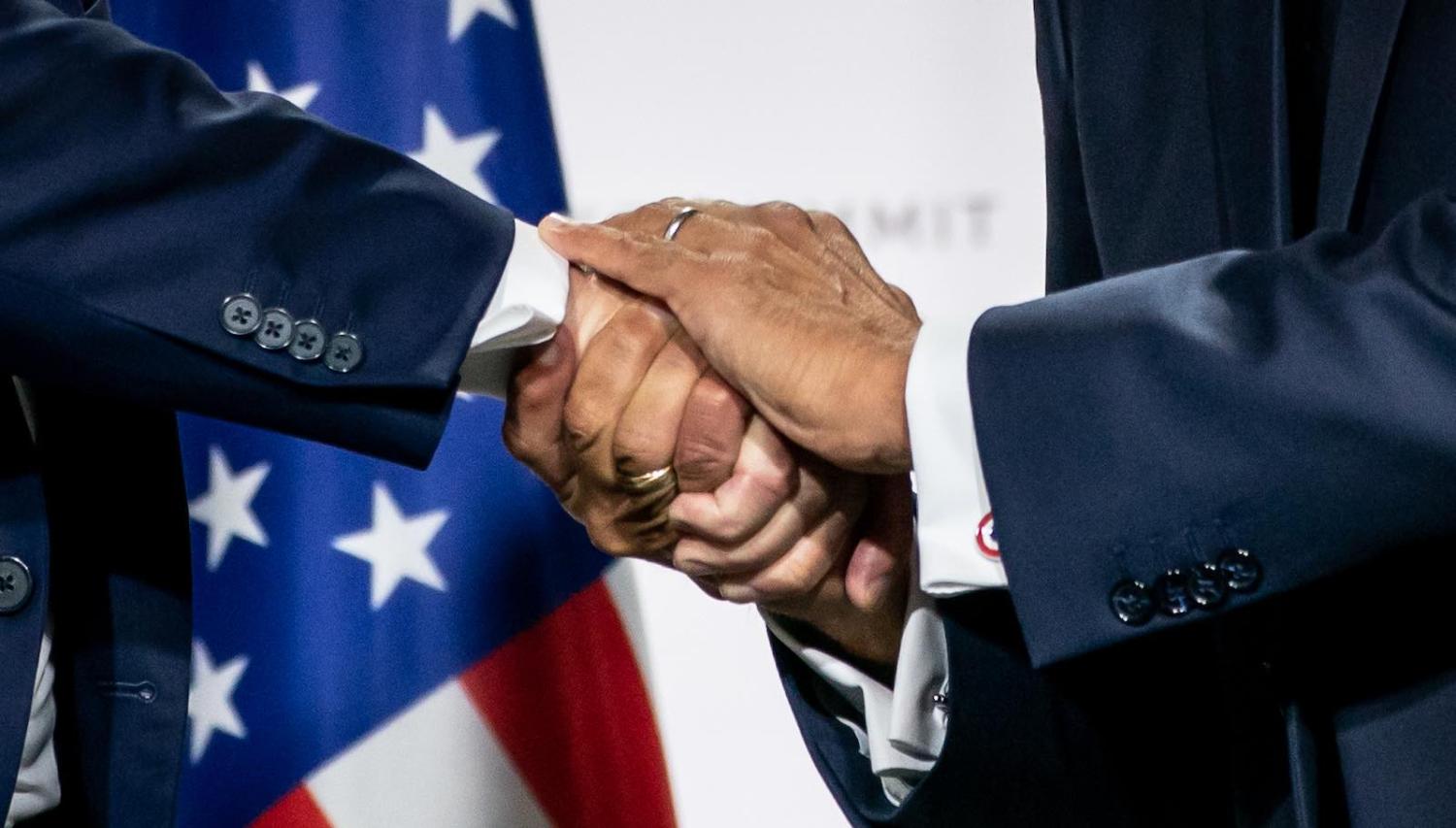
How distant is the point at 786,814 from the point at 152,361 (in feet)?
3.08

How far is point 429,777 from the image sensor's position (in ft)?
4.55

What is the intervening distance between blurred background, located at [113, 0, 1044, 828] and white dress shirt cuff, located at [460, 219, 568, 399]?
16.1 inches

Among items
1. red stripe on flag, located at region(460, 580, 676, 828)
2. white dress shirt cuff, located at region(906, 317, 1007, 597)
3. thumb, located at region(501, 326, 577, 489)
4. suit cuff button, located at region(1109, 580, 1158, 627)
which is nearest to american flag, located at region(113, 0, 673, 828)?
red stripe on flag, located at region(460, 580, 676, 828)

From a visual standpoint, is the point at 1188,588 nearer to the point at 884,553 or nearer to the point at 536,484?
the point at 884,553

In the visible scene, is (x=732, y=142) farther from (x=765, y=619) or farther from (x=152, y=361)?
(x=152, y=361)

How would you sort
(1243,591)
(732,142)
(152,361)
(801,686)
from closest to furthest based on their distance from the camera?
(1243,591)
(152,361)
(801,686)
(732,142)

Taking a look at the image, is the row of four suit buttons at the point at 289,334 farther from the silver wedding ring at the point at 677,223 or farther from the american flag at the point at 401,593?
the american flag at the point at 401,593

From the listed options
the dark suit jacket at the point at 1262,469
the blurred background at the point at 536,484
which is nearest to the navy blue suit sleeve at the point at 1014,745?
the dark suit jacket at the point at 1262,469

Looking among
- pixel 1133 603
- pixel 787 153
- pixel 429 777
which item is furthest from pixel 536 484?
pixel 1133 603

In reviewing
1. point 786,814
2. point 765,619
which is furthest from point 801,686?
point 786,814

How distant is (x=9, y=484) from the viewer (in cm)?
81

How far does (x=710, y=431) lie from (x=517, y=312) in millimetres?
142

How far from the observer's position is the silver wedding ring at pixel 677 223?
1.02m

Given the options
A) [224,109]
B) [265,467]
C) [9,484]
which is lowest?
[265,467]
